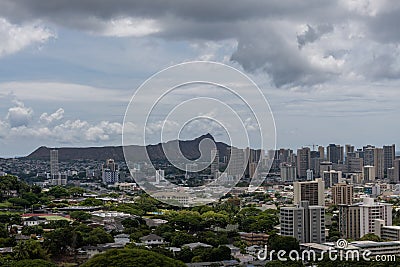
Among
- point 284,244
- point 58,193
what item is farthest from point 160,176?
point 58,193

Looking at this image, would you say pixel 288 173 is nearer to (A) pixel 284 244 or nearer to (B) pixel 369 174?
(B) pixel 369 174

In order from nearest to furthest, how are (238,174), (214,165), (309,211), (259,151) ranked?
(259,151)
(238,174)
(214,165)
(309,211)

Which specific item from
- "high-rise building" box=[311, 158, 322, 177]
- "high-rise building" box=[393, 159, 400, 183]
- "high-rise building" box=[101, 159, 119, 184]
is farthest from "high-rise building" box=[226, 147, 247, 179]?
"high-rise building" box=[311, 158, 322, 177]

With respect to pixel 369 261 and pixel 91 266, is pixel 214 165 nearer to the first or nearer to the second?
pixel 369 261

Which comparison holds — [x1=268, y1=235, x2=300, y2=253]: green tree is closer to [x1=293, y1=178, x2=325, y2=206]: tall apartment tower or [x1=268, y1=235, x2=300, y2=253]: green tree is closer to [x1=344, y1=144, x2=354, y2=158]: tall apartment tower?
[x1=293, y1=178, x2=325, y2=206]: tall apartment tower

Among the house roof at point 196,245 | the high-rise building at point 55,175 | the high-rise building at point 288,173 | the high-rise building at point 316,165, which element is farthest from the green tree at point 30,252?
the high-rise building at point 316,165

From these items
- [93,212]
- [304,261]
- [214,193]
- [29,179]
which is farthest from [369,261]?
[29,179]
